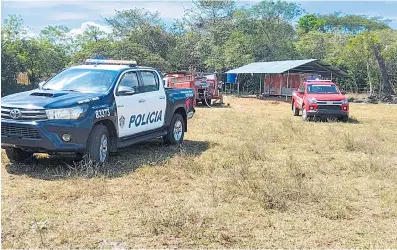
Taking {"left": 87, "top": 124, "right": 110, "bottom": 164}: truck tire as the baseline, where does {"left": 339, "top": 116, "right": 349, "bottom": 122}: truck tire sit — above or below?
below

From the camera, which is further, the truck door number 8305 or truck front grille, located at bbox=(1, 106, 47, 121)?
the truck door number 8305

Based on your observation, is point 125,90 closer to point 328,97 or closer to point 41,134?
point 41,134

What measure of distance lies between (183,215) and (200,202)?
0.73 metres

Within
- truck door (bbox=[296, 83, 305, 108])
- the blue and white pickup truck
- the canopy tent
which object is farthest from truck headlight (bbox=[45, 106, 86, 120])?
the canopy tent

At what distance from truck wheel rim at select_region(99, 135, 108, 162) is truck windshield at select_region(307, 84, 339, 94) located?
1104 centimetres

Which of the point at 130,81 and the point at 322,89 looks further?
the point at 322,89

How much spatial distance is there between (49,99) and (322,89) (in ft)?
39.8

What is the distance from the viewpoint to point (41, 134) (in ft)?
21.8

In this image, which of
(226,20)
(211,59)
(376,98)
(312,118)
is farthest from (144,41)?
(312,118)

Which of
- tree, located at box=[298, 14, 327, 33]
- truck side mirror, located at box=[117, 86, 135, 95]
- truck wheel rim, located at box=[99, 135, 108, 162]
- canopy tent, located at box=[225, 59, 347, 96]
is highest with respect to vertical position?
tree, located at box=[298, 14, 327, 33]

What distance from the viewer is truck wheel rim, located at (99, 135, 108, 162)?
24.1ft

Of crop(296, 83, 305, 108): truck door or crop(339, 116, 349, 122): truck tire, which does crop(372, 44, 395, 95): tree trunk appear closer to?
crop(296, 83, 305, 108): truck door

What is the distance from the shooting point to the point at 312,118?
55.3 ft

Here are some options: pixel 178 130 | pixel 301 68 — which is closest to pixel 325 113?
pixel 178 130
